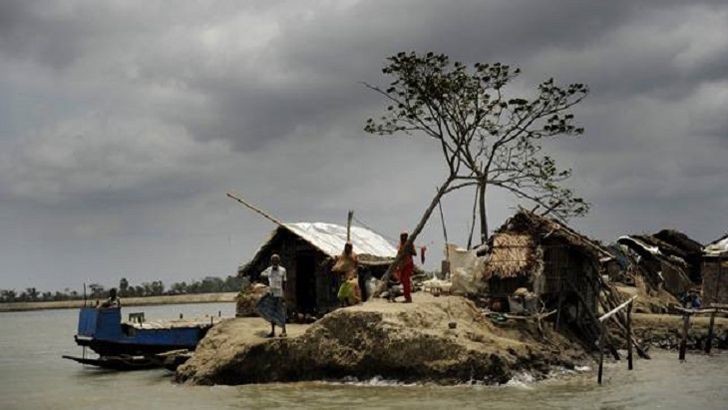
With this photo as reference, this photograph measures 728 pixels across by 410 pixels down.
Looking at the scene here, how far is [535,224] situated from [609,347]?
Result: 3.68m

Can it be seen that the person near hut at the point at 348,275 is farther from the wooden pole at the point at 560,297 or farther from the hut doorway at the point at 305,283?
the wooden pole at the point at 560,297

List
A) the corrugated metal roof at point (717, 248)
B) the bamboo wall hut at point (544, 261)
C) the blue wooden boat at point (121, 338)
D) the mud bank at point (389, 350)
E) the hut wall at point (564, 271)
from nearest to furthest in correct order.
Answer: the mud bank at point (389, 350)
the bamboo wall hut at point (544, 261)
the hut wall at point (564, 271)
the blue wooden boat at point (121, 338)
the corrugated metal roof at point (717, 248)

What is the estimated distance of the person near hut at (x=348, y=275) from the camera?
63.5 feet

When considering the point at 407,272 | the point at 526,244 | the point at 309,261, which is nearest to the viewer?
the point at 407,272

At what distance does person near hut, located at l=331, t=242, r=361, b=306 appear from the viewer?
63.5 ft

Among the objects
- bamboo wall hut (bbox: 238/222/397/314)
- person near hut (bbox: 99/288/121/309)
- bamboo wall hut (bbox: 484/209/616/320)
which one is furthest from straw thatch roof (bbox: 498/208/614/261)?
person near hut (bbox: 99/288/121/309)

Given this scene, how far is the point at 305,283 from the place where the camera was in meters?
23.1

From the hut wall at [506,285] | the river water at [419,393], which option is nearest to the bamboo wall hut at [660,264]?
the river water at [419,393]

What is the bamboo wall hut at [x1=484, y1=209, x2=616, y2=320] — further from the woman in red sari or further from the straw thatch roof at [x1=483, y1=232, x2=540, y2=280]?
the woman in red sari

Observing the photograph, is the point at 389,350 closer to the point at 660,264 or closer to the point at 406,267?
the point at 406,267

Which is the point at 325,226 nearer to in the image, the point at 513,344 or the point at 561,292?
the point at 561,292

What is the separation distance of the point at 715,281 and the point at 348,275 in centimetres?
1363

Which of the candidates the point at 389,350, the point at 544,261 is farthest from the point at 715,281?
the point at 389,350

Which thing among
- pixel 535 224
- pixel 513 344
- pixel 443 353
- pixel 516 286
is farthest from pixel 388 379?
pixel 535 224
